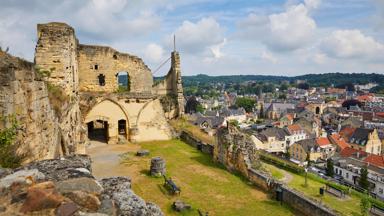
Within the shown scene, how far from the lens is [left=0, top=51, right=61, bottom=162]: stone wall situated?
19.7ft

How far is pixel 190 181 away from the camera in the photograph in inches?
525

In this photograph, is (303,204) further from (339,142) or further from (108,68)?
(339,142)

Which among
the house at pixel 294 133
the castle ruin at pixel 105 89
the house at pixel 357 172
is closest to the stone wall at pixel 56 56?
the castle ruin at pixel 105 89

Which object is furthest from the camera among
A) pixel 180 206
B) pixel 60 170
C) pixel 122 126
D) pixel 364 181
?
pixel 364 181

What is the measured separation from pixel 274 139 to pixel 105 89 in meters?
47.3

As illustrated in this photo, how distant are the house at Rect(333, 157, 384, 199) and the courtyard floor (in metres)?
32.3

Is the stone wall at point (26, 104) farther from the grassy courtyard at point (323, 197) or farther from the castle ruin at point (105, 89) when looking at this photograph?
the grassy courtyard at point (323, 197)

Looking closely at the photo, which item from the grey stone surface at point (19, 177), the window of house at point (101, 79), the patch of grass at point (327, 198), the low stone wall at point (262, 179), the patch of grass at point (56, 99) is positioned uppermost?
the window of house at point (101, 79)

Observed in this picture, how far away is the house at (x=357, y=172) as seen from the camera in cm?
4000

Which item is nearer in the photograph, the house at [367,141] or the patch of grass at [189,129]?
the patch of grass at [189,129]

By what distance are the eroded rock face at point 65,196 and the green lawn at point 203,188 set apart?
7.12m

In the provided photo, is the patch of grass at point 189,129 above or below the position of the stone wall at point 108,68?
below

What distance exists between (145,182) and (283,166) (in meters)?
9.95

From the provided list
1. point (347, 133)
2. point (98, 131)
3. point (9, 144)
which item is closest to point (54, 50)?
point (9, 144)
